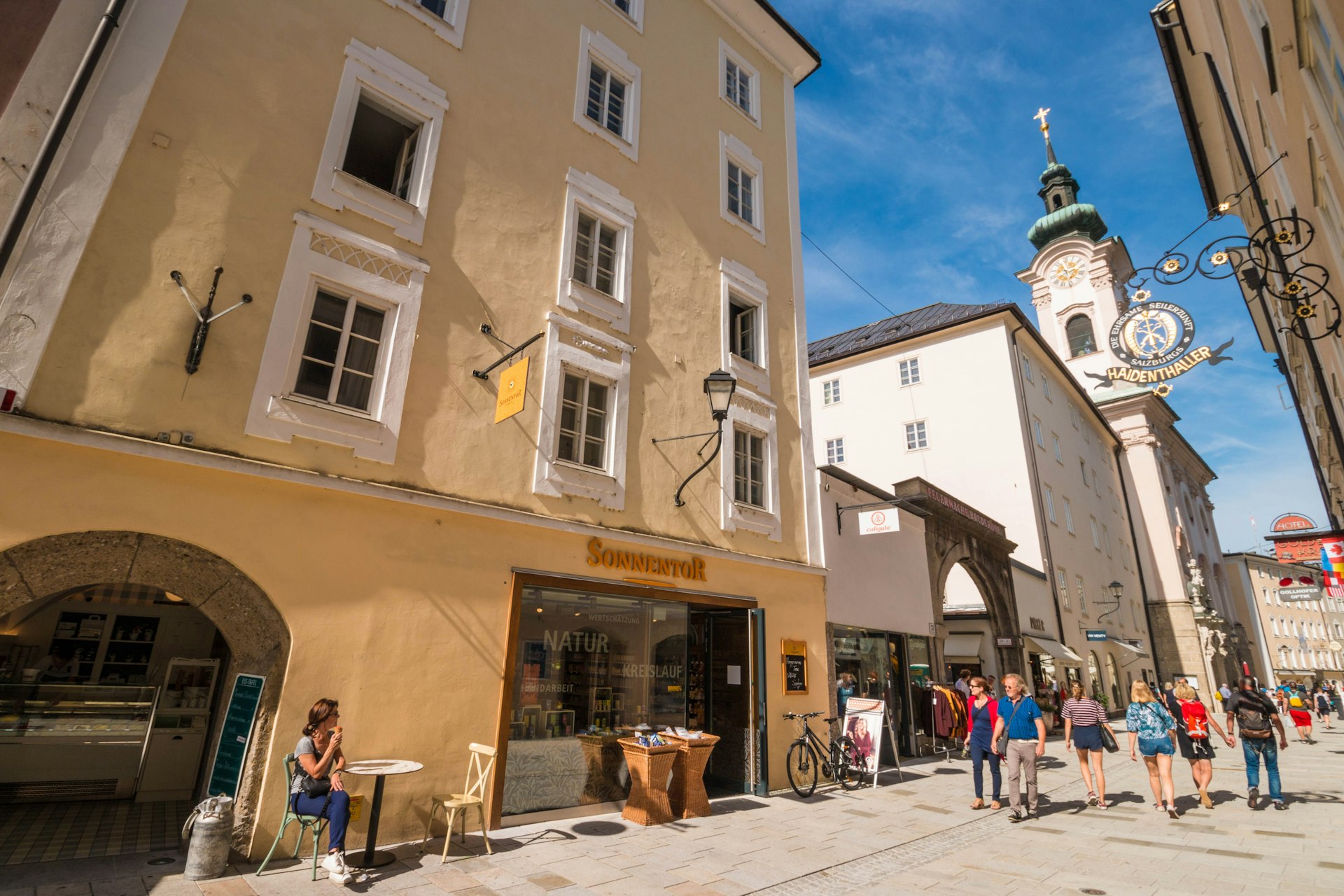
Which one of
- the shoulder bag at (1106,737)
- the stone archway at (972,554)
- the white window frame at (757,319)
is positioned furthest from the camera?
the stone archway at (972,554)

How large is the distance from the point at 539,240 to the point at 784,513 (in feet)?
23.0

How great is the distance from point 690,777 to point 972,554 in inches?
594

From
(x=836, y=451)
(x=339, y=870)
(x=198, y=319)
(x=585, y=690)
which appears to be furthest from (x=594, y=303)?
(x=836, y=451)

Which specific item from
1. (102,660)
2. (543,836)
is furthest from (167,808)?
(543,836)

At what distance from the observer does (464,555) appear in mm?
8758

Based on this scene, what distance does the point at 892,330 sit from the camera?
34.6 meters

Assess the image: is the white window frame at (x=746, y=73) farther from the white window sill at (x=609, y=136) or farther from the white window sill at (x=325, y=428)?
the white window sill at (x=325, y=428)

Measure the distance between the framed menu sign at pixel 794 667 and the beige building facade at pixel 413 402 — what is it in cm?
27

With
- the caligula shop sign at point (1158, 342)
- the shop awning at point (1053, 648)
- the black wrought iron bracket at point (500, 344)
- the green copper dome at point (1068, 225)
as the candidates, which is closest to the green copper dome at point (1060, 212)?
the green copper dome at point (1068, 225)

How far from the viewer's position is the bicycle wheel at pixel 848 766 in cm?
1254

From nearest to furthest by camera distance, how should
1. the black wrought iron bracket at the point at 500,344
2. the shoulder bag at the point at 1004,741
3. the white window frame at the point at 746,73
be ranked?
1. the black wrought iron bracket at the point at 500,344
2. the shoulder bag at the point at 1004,741
3. the white window frame at the point at 746,73

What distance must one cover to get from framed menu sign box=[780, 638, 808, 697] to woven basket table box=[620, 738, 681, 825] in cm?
379

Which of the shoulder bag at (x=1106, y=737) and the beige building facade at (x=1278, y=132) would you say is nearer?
the beige building facade at (x=1278, y=132)

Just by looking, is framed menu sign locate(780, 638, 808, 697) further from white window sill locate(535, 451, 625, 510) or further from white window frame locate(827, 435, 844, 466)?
white window frame locate(827, 435, 844, 466)
